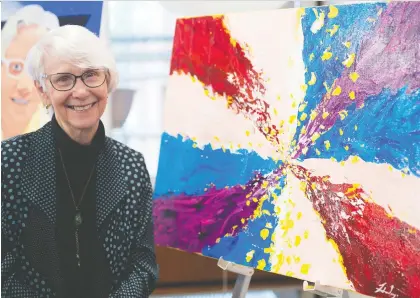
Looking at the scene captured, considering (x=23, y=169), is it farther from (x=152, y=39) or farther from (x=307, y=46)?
(x=152, y=39)

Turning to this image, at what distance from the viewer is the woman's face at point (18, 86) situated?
3004 mm

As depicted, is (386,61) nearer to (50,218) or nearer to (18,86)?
(50,218)

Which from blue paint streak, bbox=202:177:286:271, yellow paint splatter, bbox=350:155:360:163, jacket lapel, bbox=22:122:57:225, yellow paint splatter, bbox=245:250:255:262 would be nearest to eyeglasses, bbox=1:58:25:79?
jacket lapel, bbox=22:122:57:225

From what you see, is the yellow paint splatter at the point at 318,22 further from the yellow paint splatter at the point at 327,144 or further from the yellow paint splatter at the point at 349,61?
the yellow paint splatter at the point at 327,144

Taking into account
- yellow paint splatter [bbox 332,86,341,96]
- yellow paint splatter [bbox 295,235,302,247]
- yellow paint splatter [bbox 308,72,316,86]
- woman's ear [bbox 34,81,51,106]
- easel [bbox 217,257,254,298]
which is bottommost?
easel [bbox 217,257,254,298]

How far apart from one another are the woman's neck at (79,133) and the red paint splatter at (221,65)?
1.66ft

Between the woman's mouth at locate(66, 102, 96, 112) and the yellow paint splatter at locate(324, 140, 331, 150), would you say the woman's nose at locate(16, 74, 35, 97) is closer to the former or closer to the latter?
the woman's mouth at locate(66, 102, 96, 112)

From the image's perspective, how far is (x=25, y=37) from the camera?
3.00 m

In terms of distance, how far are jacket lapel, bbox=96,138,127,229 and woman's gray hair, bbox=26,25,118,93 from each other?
266mm

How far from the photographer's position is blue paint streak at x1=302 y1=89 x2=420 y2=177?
1.76 m

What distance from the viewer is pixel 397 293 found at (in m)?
1.77

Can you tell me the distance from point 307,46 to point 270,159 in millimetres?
376

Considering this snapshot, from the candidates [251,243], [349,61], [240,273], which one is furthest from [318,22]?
[240,273]
